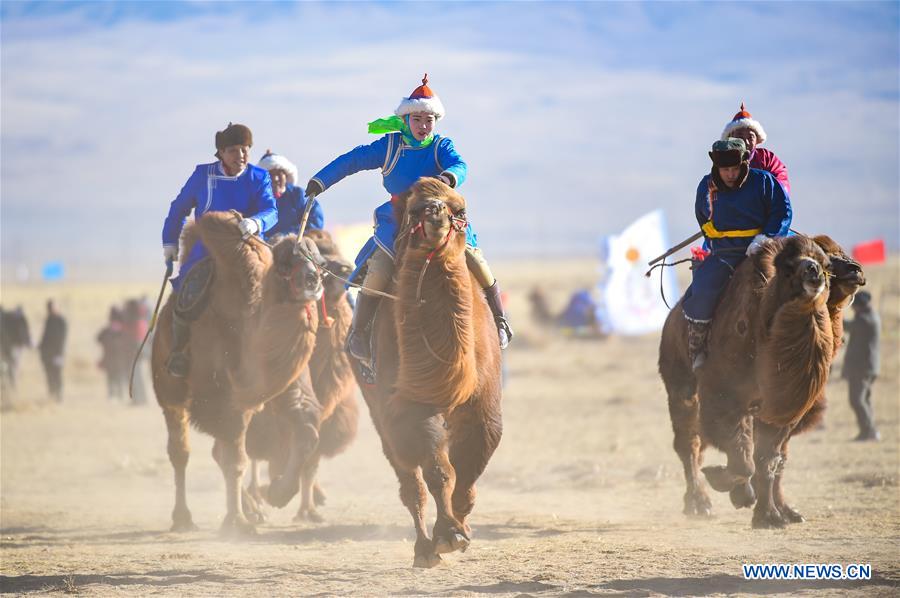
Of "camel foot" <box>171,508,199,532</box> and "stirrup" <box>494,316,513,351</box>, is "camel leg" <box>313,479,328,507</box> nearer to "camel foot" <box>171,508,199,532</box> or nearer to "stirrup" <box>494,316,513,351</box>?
"camel foot" <box>171,508,199,532</box>

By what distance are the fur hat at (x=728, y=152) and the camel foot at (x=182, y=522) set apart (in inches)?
217

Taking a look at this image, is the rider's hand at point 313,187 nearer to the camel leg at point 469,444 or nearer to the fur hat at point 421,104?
the fur hat at point 421,104

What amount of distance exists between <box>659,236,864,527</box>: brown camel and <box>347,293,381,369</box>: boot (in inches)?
104

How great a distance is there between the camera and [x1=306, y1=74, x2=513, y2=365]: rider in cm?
842

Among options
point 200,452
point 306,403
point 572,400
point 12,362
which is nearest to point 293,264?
point 306,403

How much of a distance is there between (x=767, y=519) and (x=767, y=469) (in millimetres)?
470

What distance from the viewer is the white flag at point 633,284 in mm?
33406

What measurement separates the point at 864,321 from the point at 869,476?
415cm

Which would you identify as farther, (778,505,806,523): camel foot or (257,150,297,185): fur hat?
(257,150,297,185): fur hat

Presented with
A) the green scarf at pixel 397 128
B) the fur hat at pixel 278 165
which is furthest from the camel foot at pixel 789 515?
the fur hat at pixel 278 165

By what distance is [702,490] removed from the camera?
1079cm

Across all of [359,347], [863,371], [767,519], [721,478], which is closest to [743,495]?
[721,478]

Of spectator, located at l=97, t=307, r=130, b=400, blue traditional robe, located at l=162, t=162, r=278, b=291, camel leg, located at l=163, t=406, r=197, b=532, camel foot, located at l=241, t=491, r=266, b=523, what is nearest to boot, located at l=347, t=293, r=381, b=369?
blue traditional robe, located at l=162, t=162, r=278, b=291

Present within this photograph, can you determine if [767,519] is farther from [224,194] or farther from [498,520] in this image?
[224,194]
